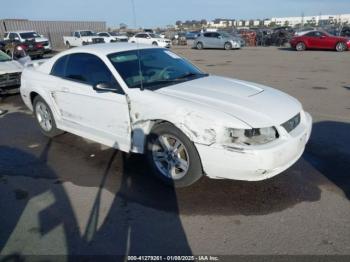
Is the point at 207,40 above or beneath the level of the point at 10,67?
beneath

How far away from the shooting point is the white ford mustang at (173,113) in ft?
10.9

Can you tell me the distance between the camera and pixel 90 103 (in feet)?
14.7

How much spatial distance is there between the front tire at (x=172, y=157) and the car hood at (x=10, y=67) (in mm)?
7081

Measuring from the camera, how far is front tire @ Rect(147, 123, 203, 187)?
11.7 ft

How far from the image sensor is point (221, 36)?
94.0 ft

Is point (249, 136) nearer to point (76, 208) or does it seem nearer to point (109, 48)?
point (76, 208)

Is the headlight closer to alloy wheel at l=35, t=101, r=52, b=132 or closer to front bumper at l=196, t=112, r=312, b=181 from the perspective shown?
front bumper at l=196, t=112, r=312, b=181


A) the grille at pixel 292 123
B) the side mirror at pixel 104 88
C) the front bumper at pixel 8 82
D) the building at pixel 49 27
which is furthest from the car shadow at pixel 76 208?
the building at pixel 49 27

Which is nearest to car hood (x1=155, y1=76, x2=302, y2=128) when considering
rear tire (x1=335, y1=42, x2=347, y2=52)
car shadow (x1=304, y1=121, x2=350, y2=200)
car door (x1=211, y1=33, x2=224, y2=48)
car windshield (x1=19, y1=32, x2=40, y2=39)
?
car shadow (x1=304, y1=121, x2=350, y2=200)

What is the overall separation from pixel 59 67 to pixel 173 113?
102 inches

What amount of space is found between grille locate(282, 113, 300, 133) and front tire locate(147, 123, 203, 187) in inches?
41.0

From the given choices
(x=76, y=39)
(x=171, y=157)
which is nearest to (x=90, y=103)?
(x=171, y=157)

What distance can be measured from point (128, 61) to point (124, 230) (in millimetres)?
2343

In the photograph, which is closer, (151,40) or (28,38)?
(28,38)
